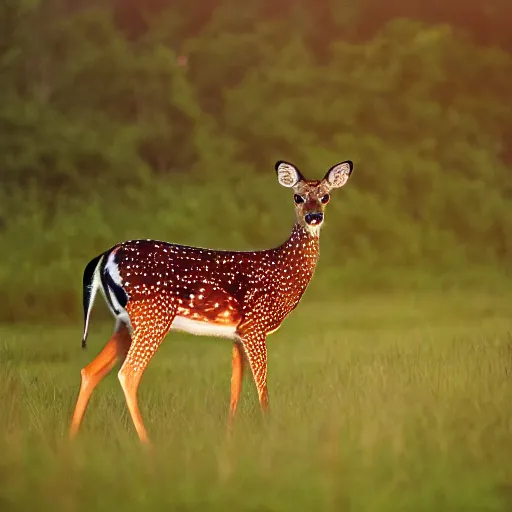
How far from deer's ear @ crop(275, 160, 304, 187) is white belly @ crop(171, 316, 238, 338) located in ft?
2.25

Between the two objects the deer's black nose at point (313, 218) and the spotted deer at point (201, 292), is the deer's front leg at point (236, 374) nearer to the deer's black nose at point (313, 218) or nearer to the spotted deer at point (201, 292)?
the spotted deer at point (201, 292)

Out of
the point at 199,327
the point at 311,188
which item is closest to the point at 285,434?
the point at 199,327

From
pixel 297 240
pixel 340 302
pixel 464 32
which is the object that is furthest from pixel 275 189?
pixel 297 240

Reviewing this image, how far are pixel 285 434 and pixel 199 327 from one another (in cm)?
58

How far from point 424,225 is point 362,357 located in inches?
56.2

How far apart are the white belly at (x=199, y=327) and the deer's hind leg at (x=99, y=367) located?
222mm

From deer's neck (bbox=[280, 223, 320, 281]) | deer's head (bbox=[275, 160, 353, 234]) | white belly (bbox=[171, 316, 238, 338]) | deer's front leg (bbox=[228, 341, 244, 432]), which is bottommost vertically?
deer's front leg (bbox=[228, 341, 244, 432])

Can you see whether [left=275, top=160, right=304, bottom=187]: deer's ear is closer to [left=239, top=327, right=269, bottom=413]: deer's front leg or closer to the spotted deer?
the spotted deer

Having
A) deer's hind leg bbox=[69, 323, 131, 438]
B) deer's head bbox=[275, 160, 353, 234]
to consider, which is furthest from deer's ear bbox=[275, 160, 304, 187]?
deer's hind leg bbox=[69, 323, 131, 438]

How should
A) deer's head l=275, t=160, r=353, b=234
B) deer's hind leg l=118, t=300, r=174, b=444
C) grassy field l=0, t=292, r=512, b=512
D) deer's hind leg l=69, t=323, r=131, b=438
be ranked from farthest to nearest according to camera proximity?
deer's head l=275, t=160, r=353, b=234 < deer's hind leg l=69, t=323, r=131, b=438 < deer's hind leg l=118, t=300, r=174, b=444 < grassy field l=0, t=292, r=512, b=512

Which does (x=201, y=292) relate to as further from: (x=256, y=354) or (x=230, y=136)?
(x=230, y=136)

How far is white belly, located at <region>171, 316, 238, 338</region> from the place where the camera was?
16.4 feet

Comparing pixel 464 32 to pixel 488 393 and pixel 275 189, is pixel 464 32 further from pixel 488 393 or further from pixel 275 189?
pixel 488 393

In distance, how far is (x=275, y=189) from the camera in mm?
7602
